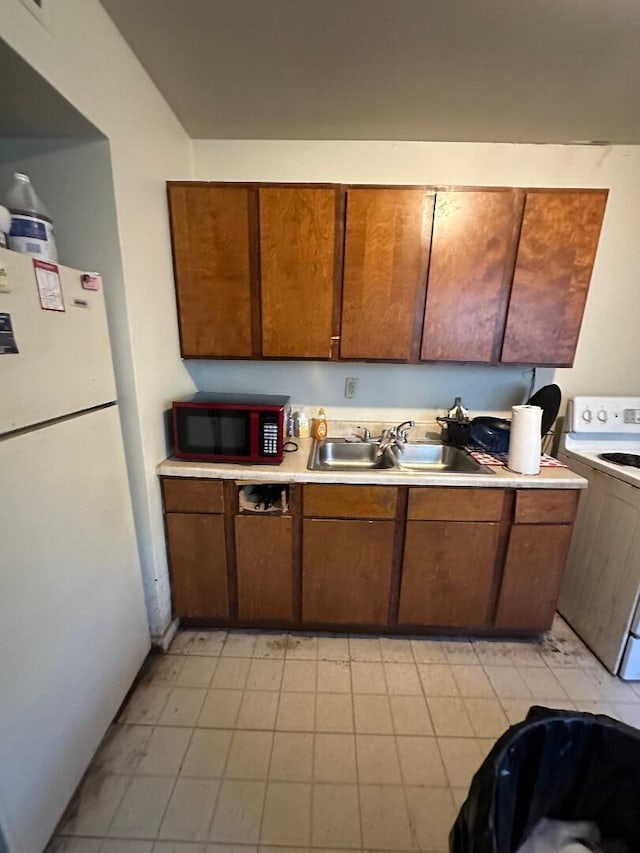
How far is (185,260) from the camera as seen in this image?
1.72 meters

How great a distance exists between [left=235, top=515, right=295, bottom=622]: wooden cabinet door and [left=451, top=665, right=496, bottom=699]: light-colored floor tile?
0.81m

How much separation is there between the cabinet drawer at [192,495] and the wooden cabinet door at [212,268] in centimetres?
65

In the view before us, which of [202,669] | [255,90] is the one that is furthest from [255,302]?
[202,669]

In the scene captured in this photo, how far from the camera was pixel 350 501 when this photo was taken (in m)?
1.65

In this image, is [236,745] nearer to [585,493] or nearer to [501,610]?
[501,610]

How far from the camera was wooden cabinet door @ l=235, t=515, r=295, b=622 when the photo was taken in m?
1.69

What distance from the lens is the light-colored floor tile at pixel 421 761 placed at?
1.27 meters

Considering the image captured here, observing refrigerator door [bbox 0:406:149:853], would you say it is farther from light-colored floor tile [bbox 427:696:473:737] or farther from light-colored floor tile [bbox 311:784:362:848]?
light-colored floor tile [bbox 427:696:473:737]

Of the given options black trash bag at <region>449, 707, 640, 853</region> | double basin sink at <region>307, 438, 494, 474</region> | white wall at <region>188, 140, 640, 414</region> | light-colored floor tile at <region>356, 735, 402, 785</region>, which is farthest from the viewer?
double basin sink at <region>307, 438, 494, 474</region>

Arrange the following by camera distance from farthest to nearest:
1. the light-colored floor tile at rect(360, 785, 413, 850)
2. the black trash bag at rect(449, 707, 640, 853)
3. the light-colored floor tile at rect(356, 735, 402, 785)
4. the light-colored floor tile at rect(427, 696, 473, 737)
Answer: the light-colored floor tile at rect(427, 696, 473, 737), the light-colored floor tile at rect(356, 735, 402, 785), the light-colored floor tile at rect(360, 785, 413, 850), the black trash bag at rect(449, 707, 640, 853)

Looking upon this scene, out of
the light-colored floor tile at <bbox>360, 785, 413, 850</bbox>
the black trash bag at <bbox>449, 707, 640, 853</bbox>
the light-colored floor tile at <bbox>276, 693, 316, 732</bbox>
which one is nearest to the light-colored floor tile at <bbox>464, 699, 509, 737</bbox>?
the light-colored floor tile at <bbox>360, 785, 413, 850</bbox>

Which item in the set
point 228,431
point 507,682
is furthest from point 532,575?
point 228,431

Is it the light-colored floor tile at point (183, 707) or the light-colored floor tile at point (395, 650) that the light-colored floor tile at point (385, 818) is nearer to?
the light-colored floor tile at point (395, 650)

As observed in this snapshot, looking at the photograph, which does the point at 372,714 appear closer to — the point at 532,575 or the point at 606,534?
the point at 532,575
